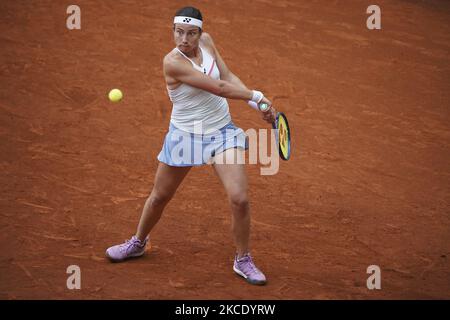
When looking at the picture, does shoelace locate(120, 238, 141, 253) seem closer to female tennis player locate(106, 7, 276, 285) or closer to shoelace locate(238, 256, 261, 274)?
female tennis player locate(106, 7, 276, 285)

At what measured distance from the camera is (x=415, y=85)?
9664 mm

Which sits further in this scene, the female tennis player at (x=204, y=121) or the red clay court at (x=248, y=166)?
the red clay court at (x=248, y=166)

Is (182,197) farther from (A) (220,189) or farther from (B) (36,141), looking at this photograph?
(B) (36,141)

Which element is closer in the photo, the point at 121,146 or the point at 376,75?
the point at 121,146

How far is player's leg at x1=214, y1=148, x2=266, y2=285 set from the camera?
16.1ft

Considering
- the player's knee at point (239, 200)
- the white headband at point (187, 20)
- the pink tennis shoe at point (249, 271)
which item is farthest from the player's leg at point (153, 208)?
the white headband at point (187, 20)

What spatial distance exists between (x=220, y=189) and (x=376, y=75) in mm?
3902

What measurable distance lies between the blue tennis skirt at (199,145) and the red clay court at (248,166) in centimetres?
88

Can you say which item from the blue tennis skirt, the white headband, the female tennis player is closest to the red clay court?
the female tennis player

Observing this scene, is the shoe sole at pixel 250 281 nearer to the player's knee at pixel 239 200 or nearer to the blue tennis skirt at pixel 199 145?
the player's knee at pixel 239 200

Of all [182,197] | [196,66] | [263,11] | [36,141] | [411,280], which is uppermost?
[263,11]

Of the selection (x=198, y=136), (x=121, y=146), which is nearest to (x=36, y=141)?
(x=121, y=146)

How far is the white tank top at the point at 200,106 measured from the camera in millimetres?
4945


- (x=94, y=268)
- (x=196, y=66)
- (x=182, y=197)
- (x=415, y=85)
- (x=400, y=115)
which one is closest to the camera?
(x=196, y=66)
